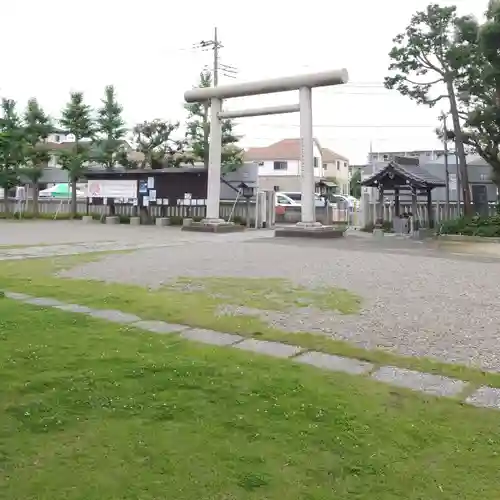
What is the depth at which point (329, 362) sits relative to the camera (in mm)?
4125

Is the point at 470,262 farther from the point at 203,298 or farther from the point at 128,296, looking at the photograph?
the point at 128,296

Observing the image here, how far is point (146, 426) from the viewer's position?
9.41 ft

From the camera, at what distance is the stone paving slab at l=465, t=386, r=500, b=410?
3285 mm

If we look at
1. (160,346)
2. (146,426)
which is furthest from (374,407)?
(160,346)

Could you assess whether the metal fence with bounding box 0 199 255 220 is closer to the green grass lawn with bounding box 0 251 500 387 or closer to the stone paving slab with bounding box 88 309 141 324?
the green grass lawn with bounding box 0 251 500 387

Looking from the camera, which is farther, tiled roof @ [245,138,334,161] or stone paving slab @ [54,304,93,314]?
tiled roof @ [245,138,334,161]

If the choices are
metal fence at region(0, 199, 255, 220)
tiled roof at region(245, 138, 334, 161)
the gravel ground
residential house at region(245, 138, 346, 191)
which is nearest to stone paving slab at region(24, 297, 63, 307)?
the gravel ground

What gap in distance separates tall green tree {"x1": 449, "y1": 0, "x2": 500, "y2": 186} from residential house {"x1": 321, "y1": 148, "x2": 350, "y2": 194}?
39.1m

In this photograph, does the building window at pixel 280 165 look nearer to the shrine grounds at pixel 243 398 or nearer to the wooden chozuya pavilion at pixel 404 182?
the wooden chozuya pavilion at pixel 404 182

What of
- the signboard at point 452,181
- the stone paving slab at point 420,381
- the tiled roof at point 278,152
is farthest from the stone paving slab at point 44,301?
the tiled roof at point 278,152

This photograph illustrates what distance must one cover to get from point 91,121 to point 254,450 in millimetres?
27380

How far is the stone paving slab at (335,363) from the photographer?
3945 millimetres

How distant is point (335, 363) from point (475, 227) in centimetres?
1196

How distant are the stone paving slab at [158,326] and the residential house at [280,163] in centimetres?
4022
